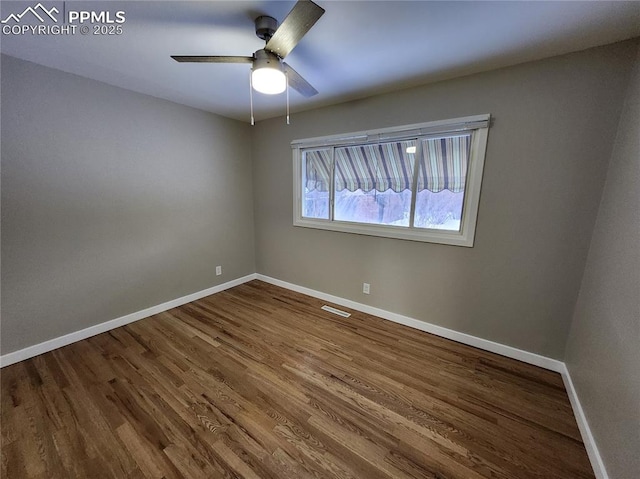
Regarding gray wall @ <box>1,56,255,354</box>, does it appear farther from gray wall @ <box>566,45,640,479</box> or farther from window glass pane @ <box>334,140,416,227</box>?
gray wall @ <box>566,45,640,479</box>

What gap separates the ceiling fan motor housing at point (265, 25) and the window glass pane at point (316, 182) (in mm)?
1543

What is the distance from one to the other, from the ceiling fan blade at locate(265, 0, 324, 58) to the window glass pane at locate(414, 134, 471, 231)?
4.95ft

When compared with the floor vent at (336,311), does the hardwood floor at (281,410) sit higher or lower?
lower

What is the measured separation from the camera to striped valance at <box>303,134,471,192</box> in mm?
2164

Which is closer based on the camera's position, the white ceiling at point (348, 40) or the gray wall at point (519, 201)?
the white ceiling at point (348, 40)

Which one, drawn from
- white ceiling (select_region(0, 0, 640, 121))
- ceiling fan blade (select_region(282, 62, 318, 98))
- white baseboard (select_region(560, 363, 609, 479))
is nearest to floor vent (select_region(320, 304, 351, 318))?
white baseboard (select_region(560, 363, 609, 479))

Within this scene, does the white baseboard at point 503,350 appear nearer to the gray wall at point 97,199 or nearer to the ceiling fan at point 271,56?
the gray wall at point 97,199

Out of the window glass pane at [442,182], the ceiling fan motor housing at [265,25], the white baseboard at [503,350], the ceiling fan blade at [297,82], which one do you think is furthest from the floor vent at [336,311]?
the ceiling fan motor housing at [265,25]

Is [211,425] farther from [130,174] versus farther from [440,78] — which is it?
[440,78]

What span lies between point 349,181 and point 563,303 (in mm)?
2160

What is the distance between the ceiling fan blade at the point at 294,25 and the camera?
101 centimetres

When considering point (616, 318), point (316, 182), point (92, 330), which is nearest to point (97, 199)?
point (92, 330)

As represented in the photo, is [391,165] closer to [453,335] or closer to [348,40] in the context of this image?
[348,40]

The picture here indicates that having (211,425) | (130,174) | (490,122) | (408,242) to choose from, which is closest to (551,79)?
(490,122)
